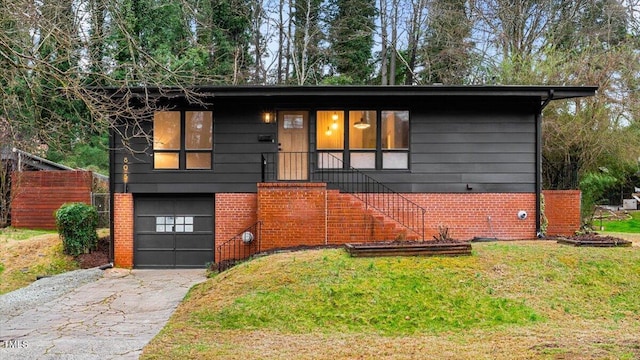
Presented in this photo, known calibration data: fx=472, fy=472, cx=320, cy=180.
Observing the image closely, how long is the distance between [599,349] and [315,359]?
2748mm

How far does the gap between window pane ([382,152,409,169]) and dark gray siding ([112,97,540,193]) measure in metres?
0.18

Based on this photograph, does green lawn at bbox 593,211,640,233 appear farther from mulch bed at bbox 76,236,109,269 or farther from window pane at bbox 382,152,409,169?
mulch bed at bbox 76,236,109,269

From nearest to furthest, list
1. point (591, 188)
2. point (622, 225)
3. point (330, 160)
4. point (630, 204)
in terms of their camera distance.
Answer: point (330, 160)
point (591, 188)
point (622, 225)
point (630, 204)

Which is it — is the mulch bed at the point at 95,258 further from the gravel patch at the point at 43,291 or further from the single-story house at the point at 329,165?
the gravel patch at the point at 43,291

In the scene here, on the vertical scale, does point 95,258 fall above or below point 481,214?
below

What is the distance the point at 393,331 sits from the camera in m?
5.69

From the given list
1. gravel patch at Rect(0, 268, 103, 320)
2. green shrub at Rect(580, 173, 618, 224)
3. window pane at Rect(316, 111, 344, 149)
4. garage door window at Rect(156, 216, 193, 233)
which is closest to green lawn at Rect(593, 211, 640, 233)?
green shrub at Rect(580, 173, 618, 224)

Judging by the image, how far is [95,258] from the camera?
38.7 ft

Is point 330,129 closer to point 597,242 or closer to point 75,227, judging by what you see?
point 597,242

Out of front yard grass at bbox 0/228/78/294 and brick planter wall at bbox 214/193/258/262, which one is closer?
front yard grass at bbox 0/228/78/294

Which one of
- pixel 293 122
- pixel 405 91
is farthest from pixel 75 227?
pixel 405 91

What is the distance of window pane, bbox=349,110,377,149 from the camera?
1170 centimetres

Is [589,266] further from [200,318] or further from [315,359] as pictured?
[200,318]

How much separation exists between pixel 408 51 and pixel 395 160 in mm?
14598
